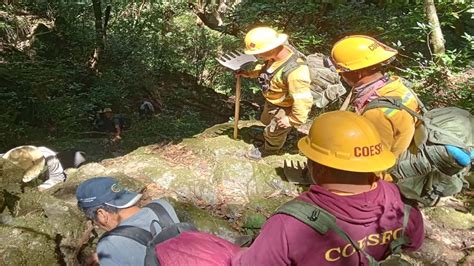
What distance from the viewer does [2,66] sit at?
38.6ft

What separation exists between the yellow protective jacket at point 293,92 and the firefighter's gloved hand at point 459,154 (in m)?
1.61

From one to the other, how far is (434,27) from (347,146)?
637 cm

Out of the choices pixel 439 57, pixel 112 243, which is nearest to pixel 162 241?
pixel 112 243

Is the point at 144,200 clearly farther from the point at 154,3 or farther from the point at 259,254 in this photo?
the point at 154,3

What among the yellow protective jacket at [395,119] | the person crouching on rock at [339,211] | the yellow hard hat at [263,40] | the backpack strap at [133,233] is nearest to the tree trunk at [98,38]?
the yellow hard hat at [263,40]

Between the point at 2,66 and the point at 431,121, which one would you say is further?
the point at 2,66

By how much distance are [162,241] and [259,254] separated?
0.67m

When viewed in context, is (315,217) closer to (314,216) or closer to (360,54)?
(314,216)

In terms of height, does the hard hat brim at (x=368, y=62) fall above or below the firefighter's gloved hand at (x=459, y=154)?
above

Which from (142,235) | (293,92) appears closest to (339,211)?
(142,235)

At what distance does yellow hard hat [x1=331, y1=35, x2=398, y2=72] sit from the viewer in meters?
3.65

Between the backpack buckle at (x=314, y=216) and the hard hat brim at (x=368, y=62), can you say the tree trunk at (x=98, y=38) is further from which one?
the backpack buckle at (x=314, y=216)

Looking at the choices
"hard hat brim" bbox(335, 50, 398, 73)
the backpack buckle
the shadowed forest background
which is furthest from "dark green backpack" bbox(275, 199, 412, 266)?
the shadowed forest background

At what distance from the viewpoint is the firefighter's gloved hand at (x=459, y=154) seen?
3.75 meters
